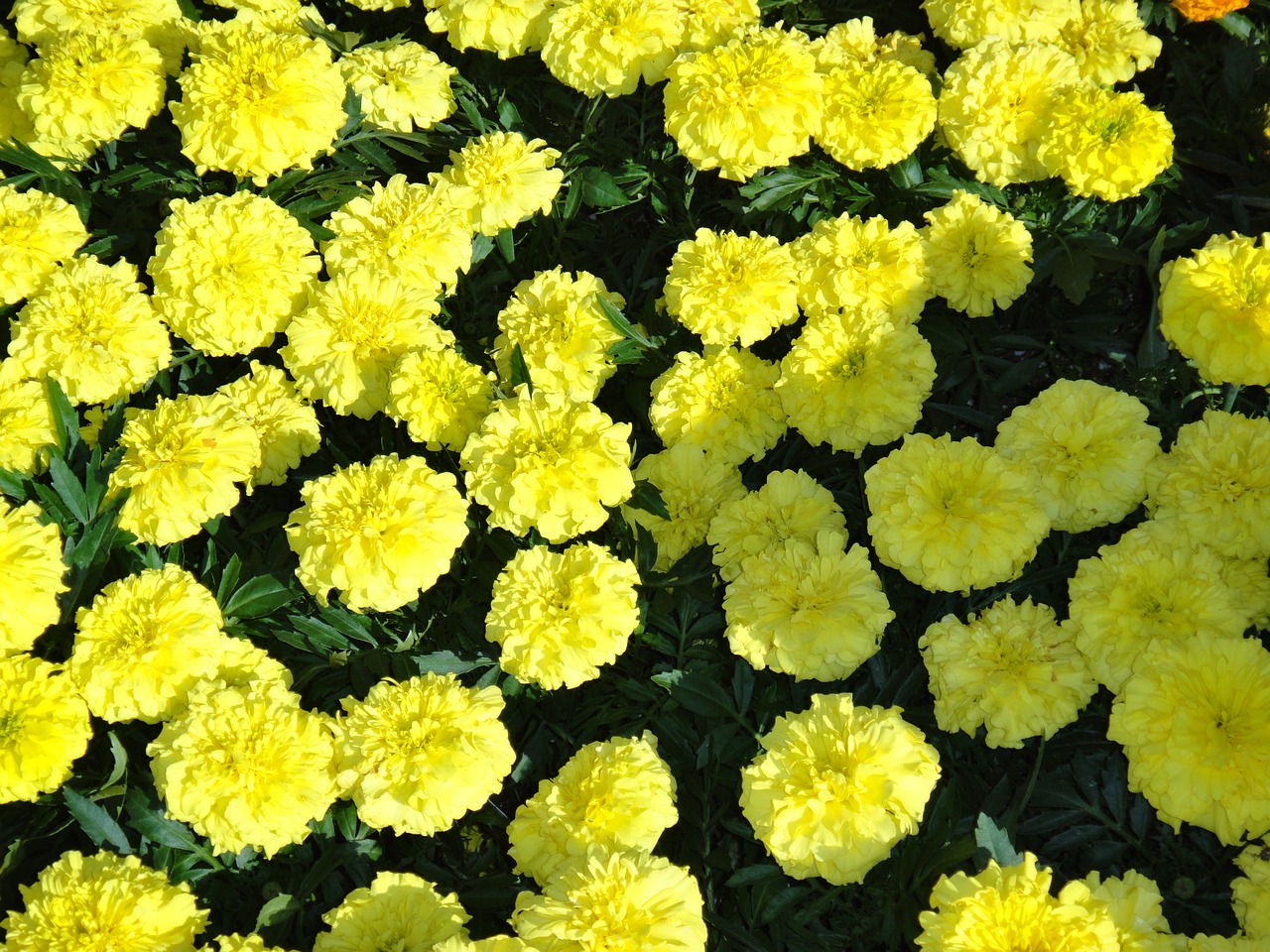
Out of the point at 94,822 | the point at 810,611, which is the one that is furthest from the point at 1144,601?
the point at 94,822

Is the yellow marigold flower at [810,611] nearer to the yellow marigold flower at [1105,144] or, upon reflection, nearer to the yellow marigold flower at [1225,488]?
the yellow marigold flower at [1225,488]

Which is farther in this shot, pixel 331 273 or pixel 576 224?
pixel 576 224

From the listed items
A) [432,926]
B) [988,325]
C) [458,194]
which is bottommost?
[432,926]

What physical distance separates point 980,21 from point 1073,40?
0.86ft

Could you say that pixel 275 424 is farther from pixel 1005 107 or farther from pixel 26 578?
pixel 1005 107

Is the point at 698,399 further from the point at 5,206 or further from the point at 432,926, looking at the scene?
the point at 5,206

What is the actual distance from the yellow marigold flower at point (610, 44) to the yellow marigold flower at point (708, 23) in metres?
0.06

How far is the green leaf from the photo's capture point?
1.94 meters

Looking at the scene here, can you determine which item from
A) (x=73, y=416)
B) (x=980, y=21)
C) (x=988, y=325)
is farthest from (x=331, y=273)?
(x=980, y=21)

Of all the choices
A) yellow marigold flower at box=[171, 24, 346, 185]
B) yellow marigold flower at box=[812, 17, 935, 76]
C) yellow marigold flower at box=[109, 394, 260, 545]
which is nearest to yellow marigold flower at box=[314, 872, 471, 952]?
yellow marigold flower at box=[109, 394, 260, 545]

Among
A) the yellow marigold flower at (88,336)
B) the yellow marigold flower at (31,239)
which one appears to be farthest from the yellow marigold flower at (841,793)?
the yellow marigold flower at (31,239)

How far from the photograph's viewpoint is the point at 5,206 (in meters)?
2.50

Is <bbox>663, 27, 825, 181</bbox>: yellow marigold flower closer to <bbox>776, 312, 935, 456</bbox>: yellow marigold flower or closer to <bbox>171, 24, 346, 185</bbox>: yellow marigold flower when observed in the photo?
<bbox>776, 312, 935, 456</bbox>: yellow marigold flower

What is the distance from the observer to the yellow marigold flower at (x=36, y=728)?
1.89m
